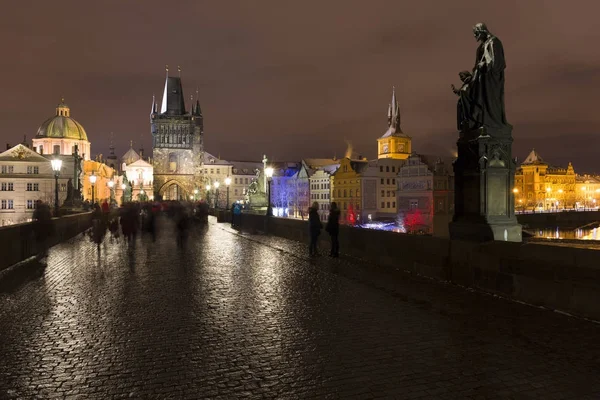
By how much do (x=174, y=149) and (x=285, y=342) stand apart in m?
114

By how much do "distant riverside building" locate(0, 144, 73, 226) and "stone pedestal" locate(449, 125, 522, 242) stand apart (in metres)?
81.8

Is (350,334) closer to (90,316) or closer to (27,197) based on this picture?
(90,316)

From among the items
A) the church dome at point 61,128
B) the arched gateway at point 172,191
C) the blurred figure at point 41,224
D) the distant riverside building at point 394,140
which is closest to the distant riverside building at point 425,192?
the distant riverside building at point 394,140

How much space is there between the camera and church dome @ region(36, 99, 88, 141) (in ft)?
318

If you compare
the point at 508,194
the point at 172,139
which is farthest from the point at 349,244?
the point at 172,139

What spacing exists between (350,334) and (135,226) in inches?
581

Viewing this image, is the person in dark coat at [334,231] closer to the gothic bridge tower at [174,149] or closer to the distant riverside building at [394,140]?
the distant riverside building at [394,140]

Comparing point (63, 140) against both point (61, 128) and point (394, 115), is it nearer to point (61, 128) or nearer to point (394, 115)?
point (61, 128)

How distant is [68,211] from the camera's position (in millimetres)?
31344

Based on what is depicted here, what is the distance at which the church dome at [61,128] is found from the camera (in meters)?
96.9

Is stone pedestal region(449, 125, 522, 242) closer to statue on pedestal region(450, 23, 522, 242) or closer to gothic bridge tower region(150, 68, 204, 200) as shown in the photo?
statue on pedestal region(450, 23, 522, 242)

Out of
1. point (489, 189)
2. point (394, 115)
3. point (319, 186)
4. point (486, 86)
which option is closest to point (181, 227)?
point (489, 189)

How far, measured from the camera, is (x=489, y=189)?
32.9 feet

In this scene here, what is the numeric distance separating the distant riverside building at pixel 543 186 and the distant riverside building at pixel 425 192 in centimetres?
4061
